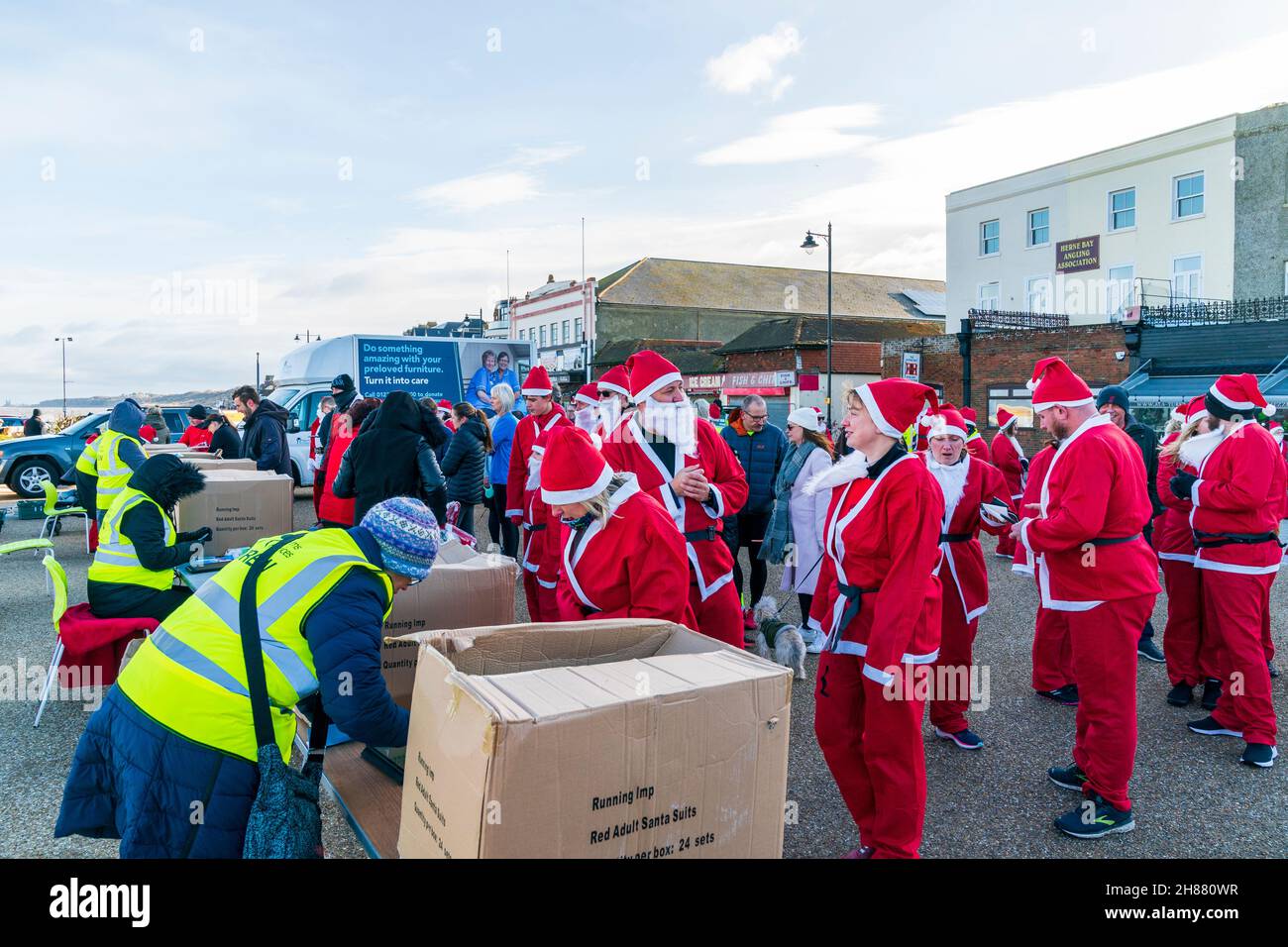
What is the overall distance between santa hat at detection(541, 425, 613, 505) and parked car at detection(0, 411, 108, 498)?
1638 centimetres

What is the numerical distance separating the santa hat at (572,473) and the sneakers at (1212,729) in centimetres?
398

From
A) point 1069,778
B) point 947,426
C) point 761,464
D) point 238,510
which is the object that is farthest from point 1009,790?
point 238,510

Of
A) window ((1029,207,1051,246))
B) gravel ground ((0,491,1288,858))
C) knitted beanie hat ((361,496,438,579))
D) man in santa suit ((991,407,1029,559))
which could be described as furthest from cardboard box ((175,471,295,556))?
window ((1029,207,1051,246))

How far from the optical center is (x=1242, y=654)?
4.72 metres

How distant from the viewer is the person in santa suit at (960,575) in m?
4.88

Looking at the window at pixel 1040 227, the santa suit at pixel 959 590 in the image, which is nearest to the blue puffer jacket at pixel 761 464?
the santa suit at pixel 959 590

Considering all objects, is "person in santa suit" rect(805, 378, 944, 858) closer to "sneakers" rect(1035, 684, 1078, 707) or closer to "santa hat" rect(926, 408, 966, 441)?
"santa hat" rect(926, 408, 966, 441)

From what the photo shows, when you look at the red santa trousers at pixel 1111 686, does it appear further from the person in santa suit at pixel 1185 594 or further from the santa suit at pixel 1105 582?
the person in santa suit at pixel 1185 594

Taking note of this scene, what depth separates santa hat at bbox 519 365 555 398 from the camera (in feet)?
25.3

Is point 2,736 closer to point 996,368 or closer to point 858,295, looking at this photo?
point 996,368

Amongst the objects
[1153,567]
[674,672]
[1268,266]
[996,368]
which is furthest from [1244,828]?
[1268,266]

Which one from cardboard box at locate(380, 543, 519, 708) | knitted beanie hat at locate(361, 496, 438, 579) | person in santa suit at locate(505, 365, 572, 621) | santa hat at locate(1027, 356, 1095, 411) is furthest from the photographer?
person in santa suit at locate(505, 365, 572, 621)
